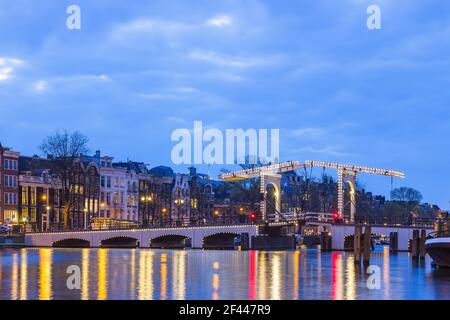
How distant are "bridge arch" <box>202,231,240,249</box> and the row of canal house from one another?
3.76m

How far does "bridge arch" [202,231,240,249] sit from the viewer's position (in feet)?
240

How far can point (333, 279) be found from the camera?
92.5 feet

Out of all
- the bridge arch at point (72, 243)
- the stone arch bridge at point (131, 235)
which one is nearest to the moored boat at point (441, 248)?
the stone arch bridge at point (131, 235)

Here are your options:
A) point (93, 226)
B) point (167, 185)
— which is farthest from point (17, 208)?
point (167, 185)

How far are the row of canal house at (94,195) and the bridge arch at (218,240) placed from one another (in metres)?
3.76

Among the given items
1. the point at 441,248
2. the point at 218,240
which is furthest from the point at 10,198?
the point at 441,248

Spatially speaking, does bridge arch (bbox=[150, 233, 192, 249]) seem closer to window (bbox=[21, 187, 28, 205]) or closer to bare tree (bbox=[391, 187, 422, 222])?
window (bbox=[21, 187, 28, 205])

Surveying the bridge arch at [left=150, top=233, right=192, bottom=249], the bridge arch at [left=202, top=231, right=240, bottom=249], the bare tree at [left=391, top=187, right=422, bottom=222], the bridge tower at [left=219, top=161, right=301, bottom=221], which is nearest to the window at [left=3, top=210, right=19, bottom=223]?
the bridge arch at [left=150, top=233, right=192, bottom=249]

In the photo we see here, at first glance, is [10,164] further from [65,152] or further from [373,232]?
[373,232]

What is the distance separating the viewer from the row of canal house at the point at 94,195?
94.1 m

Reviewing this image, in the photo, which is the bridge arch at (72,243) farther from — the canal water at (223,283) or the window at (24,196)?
the canal water at (223,283)

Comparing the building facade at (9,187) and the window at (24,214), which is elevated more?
the building facade at (9,187)


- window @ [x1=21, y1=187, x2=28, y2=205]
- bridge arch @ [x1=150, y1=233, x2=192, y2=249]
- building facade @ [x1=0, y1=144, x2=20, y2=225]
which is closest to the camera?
bridge arch @ [x1=150, y1=233, x2=192, y2=249]
